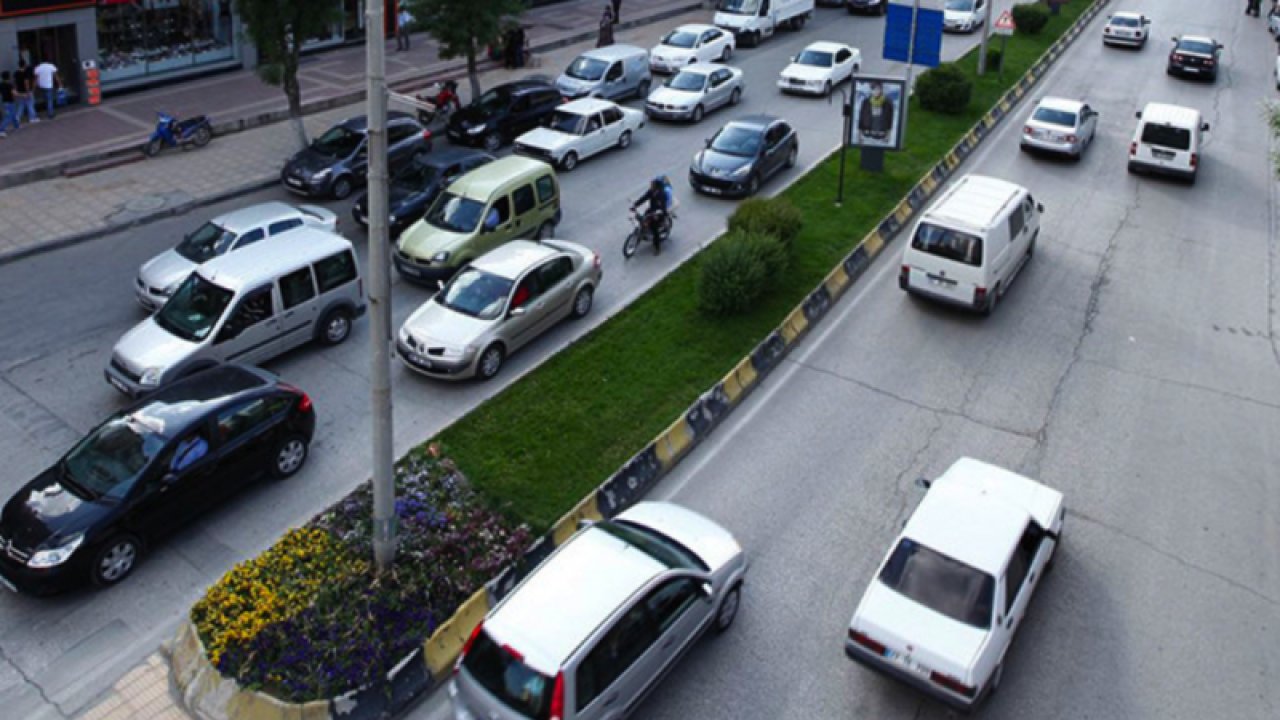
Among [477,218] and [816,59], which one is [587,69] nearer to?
[816,59]

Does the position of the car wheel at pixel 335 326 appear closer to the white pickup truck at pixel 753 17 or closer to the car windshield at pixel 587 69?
the car windshield at pixel 587 69

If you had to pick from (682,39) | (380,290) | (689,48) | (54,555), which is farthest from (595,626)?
(682,39)

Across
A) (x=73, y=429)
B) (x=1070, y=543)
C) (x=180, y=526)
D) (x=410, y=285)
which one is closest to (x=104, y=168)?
(x=410, y=285)

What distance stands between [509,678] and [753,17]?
33318 mm

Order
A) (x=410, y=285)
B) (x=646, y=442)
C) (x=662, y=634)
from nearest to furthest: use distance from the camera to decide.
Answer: (x=662, y=634), (x=646, y=442), (x=410, y=285)

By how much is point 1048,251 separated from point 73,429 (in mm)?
18318

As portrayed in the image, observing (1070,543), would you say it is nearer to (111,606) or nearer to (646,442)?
(646,442)

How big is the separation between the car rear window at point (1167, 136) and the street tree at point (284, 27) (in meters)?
20.0

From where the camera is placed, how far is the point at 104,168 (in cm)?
2461

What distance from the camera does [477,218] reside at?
19.8 metres

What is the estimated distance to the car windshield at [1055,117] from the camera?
86.6 feet

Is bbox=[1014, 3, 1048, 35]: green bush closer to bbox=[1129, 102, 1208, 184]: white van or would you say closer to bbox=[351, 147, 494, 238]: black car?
bbox=[1129, 102, 1208, 184]: white van

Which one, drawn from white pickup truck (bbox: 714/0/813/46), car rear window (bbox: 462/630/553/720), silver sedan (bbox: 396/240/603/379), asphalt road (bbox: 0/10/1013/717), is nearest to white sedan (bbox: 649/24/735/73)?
white pickup truck (bbox: 714/0/813/46)

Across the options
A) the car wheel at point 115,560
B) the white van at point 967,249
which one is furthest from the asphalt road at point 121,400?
the white van at point 967,249
